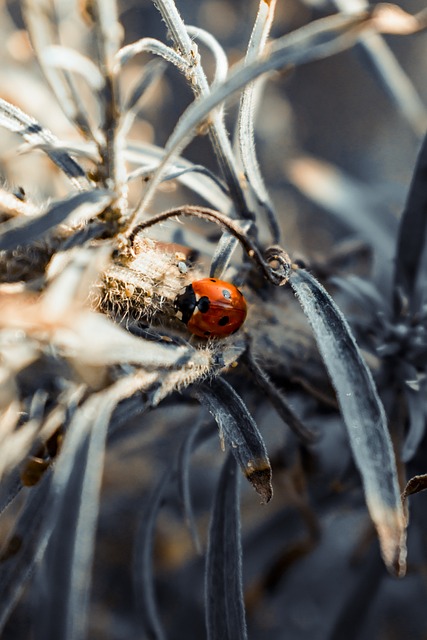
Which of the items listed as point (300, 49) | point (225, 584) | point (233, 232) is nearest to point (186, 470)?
point (225, 584)

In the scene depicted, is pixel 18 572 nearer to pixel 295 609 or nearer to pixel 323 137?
pixel 295 609

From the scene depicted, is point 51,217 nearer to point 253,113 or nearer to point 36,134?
point 36,134

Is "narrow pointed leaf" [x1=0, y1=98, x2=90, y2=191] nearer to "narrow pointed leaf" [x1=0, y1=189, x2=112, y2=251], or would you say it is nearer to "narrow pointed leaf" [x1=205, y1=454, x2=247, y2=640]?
"narrow pointed leaf" [x1=0, y1=189, x2=112, y2=251]

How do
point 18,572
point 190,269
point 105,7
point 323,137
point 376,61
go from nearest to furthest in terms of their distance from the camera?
point 105,7, point 18,572, point 190,269, point 376,61, point 323,137

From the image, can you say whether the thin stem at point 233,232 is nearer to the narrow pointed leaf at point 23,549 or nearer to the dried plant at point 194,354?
the dried plant at point 194,354

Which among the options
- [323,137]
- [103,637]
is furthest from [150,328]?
[323,137]

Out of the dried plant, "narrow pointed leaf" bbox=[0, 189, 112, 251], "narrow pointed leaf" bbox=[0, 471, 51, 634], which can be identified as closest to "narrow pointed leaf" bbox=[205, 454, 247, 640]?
the dried plant
